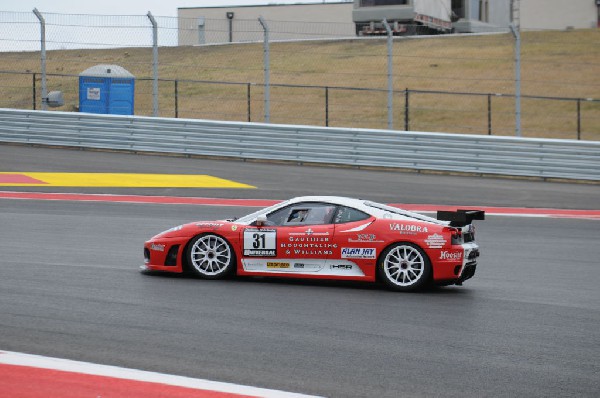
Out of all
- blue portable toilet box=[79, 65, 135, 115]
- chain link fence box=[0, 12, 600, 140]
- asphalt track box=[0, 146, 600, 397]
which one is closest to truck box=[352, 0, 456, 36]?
chain link fence box=[0, 12, 600, 140]

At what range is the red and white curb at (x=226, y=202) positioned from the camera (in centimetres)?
1958

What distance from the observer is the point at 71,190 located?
21.4 metres

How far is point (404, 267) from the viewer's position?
11.6 meters

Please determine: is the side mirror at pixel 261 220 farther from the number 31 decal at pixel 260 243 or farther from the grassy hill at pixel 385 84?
the grassy hill at pixel 385 84

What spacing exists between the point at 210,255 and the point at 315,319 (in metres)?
2.67

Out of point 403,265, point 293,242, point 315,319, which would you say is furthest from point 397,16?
point 315,319

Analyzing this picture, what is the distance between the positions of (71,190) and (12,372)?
14235 millimetres

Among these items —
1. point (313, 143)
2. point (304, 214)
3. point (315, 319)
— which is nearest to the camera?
point (315, 319)

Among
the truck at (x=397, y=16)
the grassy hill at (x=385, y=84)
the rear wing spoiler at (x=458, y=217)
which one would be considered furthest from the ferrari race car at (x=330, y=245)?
the truck at (x=397, y=16)

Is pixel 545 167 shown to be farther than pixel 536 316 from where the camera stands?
Yes

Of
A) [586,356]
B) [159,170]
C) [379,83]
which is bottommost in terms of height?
[586,356]

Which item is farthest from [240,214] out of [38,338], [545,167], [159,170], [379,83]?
[379,83]

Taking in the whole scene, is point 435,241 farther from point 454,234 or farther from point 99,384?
point 99,384

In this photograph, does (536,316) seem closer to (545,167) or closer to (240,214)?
(240,214)
